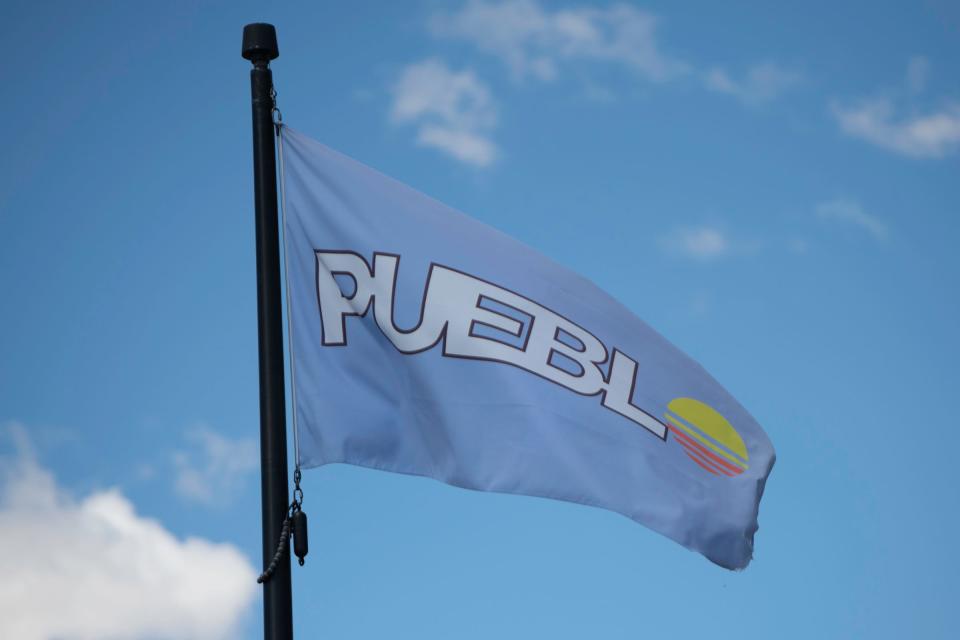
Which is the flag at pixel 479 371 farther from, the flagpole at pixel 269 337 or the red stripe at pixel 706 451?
the flagpole at pixel 269 337

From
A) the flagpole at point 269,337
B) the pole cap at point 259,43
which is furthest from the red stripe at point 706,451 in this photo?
the pole cap at point 259,43

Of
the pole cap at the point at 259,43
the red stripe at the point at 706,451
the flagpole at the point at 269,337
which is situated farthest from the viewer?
the red stripe at the point at 706,451

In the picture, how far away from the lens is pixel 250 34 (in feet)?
25.2

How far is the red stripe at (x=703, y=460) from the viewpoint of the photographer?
878 centimetres

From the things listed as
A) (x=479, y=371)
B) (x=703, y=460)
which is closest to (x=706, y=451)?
(x=703, y=460)

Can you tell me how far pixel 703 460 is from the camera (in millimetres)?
8859

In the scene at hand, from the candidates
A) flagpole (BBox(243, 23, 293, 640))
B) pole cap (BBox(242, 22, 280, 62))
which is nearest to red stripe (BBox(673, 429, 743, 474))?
flagpole (BBox(243, 23, 293, 640))

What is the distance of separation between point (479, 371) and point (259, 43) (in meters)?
2.41

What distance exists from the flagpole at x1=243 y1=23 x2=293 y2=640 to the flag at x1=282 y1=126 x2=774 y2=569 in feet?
1.31

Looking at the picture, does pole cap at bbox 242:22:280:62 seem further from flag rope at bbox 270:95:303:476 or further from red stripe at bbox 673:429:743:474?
red stripe at bbox 673:429:743:474

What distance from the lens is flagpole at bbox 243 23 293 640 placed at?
21.5 ft

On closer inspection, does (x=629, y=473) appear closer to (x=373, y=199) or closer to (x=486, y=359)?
(x=486, y=359)

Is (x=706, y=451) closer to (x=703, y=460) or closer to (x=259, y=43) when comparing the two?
(x=703, y=460)

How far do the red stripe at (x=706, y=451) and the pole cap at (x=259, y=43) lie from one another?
3.67m
